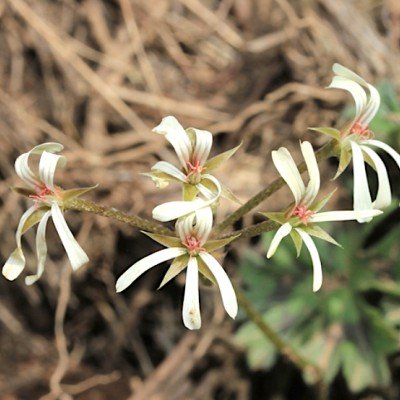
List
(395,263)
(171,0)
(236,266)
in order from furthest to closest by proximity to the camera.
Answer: (171,0) < (236,266) < (395,263)

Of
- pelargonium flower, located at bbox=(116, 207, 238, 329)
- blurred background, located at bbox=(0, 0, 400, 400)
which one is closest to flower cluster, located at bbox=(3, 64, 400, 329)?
pelargonium flower, located at bbox=(116, 207, 238, 329)

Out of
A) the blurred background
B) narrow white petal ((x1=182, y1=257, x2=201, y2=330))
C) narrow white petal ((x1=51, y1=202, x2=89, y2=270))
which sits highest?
narrow white petal ((x1=51, y1=202, x2=89, y2=270))

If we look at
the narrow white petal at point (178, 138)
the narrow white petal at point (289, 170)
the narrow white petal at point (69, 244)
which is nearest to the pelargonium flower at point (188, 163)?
the narrow white petal at point (178, 138)

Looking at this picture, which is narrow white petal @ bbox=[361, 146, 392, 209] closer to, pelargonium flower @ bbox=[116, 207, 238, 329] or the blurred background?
pelargonium flower @ bbox=[116, 207, 238, 329]

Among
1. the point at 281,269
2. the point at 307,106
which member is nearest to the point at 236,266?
the point at 281,269

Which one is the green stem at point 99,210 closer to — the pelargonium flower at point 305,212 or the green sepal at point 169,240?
the green sepal at point 169,240

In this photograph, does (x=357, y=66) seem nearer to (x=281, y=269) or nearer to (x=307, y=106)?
(x=307, y=106)
